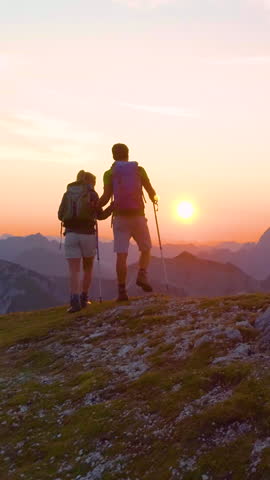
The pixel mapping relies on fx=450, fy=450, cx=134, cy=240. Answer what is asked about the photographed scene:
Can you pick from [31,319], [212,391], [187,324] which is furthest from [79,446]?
[31,319]

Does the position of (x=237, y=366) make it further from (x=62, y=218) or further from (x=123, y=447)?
(x=62, y=218)

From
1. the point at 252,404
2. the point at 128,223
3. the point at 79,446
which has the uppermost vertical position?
the point at 128,223

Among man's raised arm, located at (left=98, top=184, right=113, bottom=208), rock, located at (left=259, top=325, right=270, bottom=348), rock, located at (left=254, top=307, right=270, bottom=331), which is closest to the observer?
rock, located at (left=259, top=325, right=270, bottom=348)

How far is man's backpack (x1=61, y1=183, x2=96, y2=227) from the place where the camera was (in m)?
15.9

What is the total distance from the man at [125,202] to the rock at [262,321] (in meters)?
6.39

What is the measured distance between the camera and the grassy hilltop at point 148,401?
599 cm

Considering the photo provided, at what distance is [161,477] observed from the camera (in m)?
5.66

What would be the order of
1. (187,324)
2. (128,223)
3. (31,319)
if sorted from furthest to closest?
1. (31,319)
2. (128,223)
3. (187,324)

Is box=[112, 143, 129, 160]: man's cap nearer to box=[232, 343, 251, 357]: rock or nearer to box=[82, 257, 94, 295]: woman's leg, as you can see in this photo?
box=[82, 257, 94, 295]: woman's leg

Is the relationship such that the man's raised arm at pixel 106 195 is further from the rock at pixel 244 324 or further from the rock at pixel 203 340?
the rock at pixel 203 340

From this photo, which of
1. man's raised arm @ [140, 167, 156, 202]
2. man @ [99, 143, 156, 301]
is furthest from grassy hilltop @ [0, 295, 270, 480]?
man's raised arm @ [140, 167, 156, 202]

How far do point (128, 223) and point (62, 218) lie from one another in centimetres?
261

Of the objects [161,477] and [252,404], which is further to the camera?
[252,404]

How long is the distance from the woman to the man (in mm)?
710
